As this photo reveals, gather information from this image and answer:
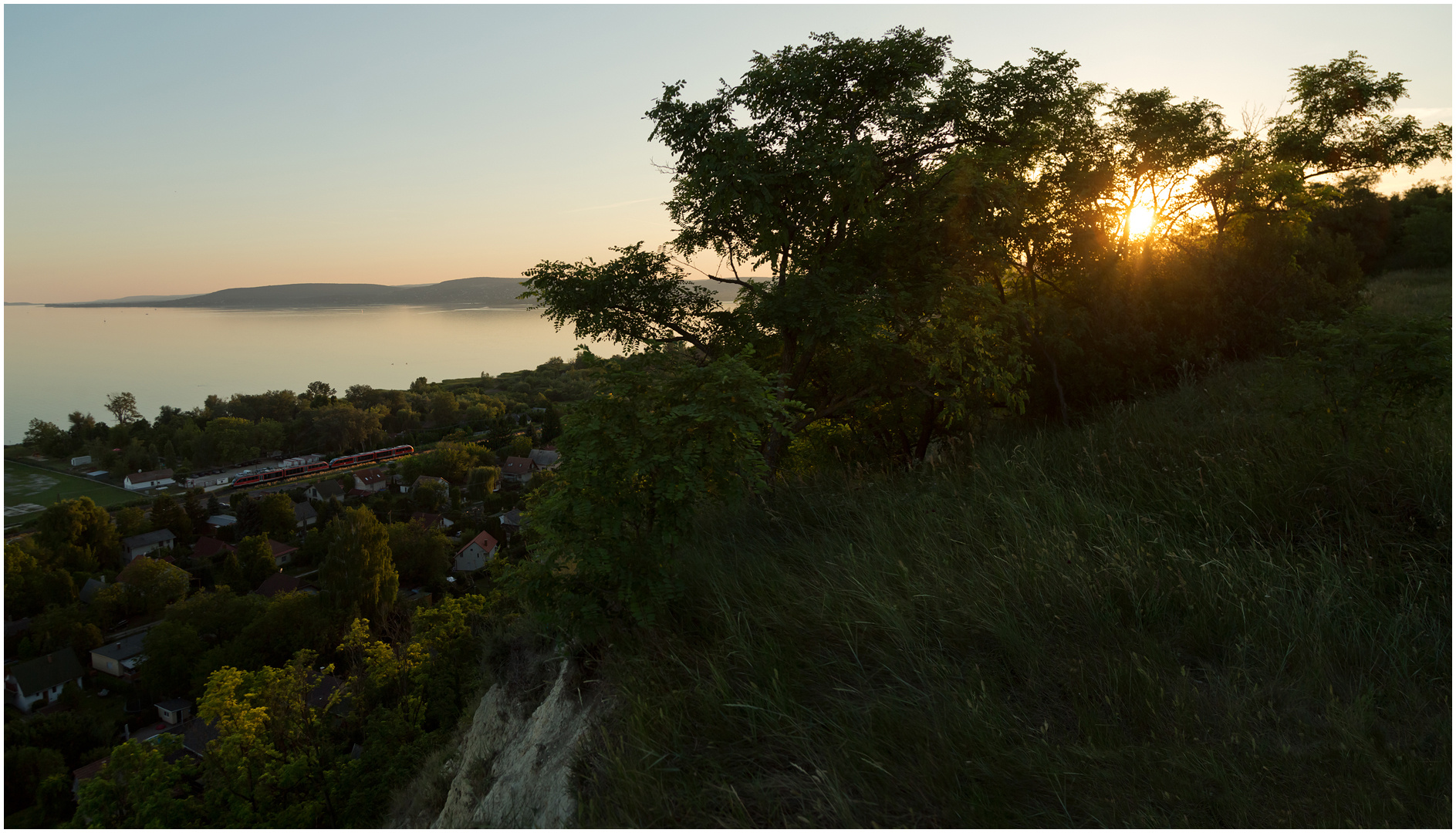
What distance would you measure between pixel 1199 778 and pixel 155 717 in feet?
130

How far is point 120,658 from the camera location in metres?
32.0

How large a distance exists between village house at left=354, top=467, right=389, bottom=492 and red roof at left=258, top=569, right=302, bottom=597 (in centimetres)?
2545

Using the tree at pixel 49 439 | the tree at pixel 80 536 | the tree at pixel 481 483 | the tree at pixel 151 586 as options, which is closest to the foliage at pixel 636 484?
the tree at pixel 151 586

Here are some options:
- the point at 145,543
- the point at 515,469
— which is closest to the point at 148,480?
the point at 145,543

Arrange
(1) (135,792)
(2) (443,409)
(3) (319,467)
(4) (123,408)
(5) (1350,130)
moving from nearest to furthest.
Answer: (1) (135,792), (5) (1350,130), (3) (319,467), (4) (123,408), (2) (443,409)

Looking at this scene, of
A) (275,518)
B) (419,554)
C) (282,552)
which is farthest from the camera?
(275,518)

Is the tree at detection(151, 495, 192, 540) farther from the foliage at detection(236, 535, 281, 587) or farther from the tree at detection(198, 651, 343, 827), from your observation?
the tree at detection(198, 651, 343, 827)

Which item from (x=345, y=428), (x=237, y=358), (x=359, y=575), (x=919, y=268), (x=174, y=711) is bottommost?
(x=174, y=711)

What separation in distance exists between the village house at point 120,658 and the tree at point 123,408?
68.3m

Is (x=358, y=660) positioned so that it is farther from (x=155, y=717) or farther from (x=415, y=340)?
(x=415, y=340)

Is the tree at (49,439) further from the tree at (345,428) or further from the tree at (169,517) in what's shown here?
the tree at (169,517)

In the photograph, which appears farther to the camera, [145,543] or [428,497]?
[428,497]

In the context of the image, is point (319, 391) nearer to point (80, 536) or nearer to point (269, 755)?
point (80, 536)

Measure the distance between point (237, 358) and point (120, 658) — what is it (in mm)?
120481
